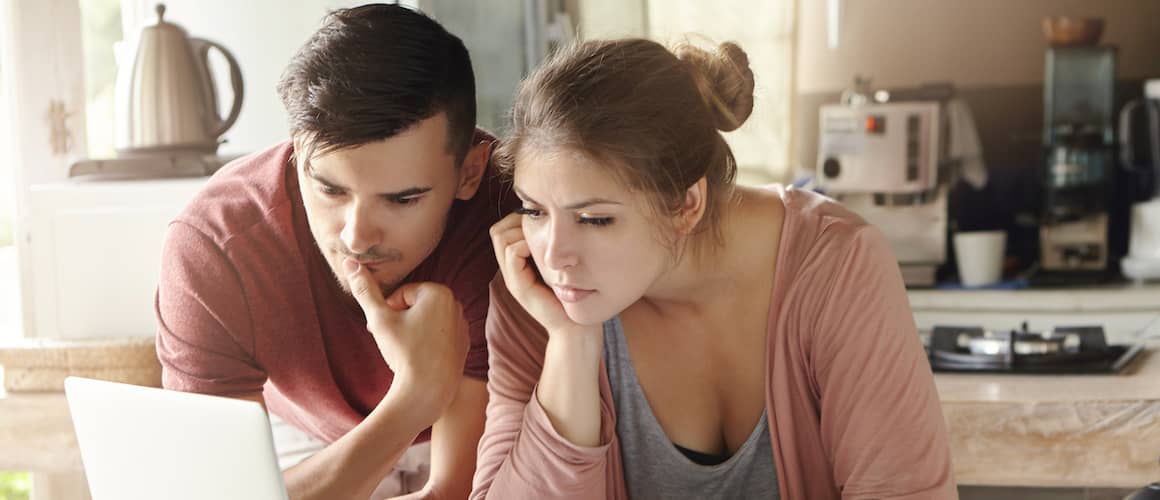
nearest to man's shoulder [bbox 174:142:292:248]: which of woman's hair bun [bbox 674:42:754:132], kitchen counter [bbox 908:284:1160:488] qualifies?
woman's hair bun [bbox 674:42:754:132]

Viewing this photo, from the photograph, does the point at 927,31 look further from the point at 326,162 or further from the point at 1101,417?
the point at 326,162

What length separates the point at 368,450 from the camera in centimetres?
120

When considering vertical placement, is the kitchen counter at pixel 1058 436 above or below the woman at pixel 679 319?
below

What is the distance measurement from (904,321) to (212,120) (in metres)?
1.26

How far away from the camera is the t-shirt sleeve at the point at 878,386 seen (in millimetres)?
1097

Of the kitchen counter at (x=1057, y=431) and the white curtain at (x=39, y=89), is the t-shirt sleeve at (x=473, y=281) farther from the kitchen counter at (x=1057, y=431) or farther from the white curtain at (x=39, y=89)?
the white curtain at (x=39, y=89)

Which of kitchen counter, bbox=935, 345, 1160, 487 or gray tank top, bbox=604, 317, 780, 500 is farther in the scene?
kitchen counter, bbox=935, 345, 1160, 487

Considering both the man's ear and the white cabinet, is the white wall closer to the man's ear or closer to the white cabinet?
the white cabinet

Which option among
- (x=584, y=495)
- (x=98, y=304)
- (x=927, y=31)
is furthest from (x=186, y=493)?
(x=927, y=31)

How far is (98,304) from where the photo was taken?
1.80m

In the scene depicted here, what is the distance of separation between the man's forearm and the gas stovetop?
1042 mm

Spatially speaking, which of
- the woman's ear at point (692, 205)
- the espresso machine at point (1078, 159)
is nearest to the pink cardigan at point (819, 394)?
the woman's ear at point (692, 205)

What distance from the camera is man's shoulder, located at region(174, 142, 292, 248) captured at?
129 centimetres

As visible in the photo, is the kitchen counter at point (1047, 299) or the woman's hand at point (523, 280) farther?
the kitchen counter at point (1047, 299)
